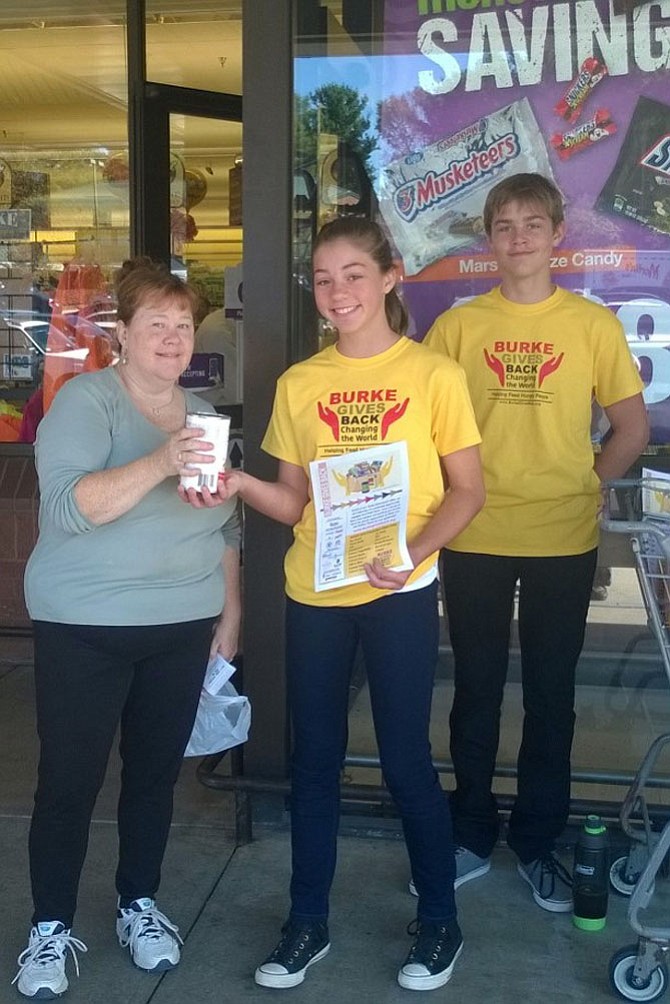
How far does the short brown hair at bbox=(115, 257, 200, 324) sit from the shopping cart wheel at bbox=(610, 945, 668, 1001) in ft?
6.21

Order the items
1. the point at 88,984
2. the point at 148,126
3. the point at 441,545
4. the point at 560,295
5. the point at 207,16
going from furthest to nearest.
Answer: the point at 207,16, the point at 148,126, the point at 560,295, the point at 88,984, the point at 441,545

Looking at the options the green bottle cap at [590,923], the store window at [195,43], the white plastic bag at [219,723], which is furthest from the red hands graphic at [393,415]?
the store window at [195,43]

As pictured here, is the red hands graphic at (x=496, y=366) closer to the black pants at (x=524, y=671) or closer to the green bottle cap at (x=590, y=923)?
the black pants at (x=524, y=671)

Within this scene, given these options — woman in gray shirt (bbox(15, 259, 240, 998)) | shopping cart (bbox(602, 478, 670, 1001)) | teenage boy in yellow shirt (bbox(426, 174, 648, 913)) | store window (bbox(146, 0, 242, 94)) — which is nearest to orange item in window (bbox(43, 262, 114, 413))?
store window (bbox(146, 0, 242, 94))

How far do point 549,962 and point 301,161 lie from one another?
2.44 meters

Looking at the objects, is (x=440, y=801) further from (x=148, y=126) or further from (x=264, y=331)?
(x=148, y=126)

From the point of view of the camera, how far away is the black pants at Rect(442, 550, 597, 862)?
3.44 metres

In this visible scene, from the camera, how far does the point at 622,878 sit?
12.0ft

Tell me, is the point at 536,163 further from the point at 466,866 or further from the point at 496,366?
the point at 466,866

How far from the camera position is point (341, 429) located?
298 cm

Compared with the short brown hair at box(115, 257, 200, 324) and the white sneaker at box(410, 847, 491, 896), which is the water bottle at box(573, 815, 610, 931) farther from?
the short brown hair at box(115, 257, 200, 324)

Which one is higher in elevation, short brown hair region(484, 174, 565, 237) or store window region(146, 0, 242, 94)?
store window region(146, 0, 242, 94)

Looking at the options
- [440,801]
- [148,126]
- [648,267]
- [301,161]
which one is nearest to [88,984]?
[440,801]

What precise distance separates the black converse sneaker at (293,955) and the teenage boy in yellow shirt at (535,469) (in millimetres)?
715
